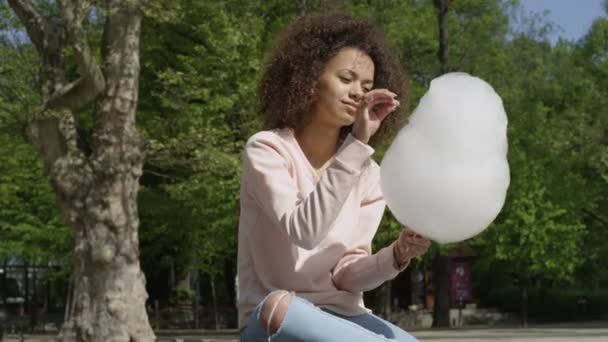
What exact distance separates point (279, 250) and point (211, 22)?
70.4ft

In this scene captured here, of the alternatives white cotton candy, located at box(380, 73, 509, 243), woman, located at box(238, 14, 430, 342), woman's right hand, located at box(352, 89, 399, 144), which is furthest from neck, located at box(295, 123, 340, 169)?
white cotton candy, located at box(380, 73, 509, 243)

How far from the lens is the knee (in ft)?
10.4

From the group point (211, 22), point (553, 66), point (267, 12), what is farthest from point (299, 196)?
point (553, 66)

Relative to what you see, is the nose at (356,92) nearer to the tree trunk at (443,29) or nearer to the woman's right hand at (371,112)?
the woman's right hand at (371,112)

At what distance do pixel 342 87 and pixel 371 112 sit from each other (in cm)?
39

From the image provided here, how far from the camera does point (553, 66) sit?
38.6m

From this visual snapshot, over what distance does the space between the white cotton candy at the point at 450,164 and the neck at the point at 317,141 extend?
0.52 meters

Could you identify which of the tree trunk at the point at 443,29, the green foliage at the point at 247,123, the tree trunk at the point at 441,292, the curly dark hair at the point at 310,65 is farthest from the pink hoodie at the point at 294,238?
the tree trunk at the point at 441,292

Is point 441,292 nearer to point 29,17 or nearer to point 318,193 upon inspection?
point 29,17

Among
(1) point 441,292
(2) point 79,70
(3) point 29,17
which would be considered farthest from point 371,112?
(1) point 441,292

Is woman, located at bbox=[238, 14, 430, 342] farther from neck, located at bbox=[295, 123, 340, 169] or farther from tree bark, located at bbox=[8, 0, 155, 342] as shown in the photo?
tree bark, located at bbox=[8, 0, 155, 342]

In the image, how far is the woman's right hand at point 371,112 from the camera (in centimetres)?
335

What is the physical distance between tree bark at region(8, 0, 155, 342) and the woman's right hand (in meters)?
14.9

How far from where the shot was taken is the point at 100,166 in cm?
1895
